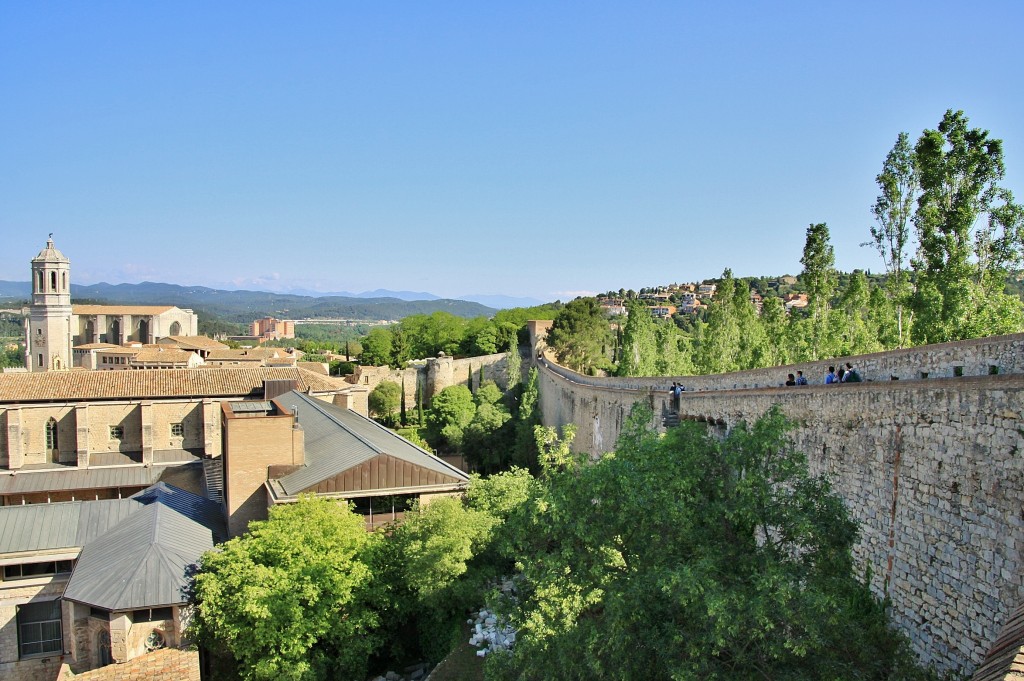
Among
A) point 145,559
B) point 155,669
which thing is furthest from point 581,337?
point 155,669

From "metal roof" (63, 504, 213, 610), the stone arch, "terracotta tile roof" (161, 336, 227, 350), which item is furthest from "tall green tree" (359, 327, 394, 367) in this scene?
the stone arch

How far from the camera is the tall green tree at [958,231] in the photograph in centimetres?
2131

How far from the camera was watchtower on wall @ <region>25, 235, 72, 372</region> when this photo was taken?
81000 mm

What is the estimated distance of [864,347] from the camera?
26562 mm

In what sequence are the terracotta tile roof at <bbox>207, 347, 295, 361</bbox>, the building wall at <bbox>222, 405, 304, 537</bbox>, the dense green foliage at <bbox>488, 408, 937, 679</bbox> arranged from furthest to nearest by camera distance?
1. the terracotta tile roof at <bbox>207, 347, 295, 361</bbox>
2. the building wall at <bbox>222, 405, 304, 537</bbox>
3. the dense green foliage at <bbox>488, 408, 937, 679</bbox>

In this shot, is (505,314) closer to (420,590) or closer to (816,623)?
(420,590)

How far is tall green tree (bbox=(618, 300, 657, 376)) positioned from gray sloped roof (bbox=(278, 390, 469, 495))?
15463 mm

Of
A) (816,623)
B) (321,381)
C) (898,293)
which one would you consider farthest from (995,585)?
→ (321,381)

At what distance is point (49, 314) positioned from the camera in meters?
81.0

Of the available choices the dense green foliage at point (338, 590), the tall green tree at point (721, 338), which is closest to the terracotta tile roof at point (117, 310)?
the tall green tree at point (721, 338)

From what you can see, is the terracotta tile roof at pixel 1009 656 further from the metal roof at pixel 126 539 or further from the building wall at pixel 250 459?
the building wall at pixel 250 459

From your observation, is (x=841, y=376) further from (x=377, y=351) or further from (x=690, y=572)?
(x=377, y=351)

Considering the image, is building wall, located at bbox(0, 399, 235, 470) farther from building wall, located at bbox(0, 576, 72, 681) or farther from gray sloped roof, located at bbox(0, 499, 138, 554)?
building wall, located at bbox(0, 576, 72, 681)

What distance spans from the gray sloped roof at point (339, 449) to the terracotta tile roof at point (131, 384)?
23.0 feet
